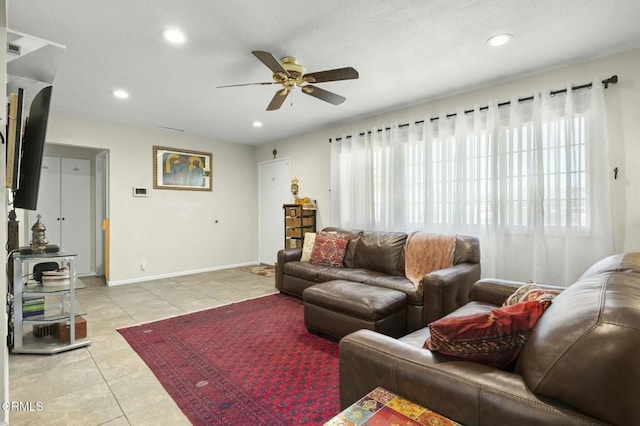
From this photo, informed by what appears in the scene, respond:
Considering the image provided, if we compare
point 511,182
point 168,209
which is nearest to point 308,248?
point 511,182

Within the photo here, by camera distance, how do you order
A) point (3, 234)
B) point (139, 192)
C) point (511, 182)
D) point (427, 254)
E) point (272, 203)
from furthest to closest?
point (272, 203)
point (139, 192)
point (427, 254)
point (511, 182)
point (3, 234)

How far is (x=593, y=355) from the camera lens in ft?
2.60

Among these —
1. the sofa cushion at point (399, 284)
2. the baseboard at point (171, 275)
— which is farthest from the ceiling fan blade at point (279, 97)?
the baseboard at point (171, 275)

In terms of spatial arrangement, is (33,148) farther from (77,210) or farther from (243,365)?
(77,210)

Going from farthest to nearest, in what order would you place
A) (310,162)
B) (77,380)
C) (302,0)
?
(310,162) → (77,380) → (302,0)

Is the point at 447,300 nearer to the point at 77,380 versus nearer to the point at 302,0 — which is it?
the point at 302,0

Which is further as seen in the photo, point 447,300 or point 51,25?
point 447,300

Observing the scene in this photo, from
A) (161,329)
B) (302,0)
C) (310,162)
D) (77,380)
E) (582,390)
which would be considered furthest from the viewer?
(310,162)

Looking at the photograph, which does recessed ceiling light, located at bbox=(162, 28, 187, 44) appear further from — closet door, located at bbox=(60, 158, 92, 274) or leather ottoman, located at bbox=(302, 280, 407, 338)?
closet door, located at bbox=(60, 158, 92, 274)

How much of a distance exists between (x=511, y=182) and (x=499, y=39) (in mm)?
1380

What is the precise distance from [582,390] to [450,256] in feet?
8.21

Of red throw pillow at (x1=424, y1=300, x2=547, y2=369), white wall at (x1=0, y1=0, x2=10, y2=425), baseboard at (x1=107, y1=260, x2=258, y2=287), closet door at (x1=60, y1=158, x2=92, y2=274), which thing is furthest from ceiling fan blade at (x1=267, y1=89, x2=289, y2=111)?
closet door at (x1=60, y1=158, x2=92, y2=274)

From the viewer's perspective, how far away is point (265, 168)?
6.35 meters

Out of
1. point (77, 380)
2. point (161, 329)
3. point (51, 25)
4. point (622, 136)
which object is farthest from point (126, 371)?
point (622, 136)
